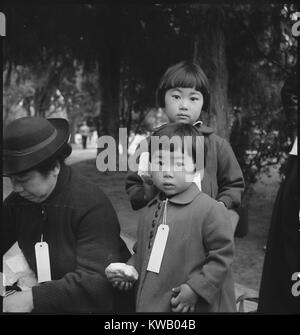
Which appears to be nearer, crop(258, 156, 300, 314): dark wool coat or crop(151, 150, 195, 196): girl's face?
crop(151, 150, 195, 196): girl's face

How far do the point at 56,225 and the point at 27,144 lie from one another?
0.33 m

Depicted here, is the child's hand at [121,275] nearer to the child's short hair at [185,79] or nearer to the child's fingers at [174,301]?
the child's fingers at [174,301]

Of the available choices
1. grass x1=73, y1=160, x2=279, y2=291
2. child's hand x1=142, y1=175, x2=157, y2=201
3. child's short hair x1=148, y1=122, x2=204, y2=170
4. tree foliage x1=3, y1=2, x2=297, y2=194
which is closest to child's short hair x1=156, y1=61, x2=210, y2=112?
child's short hair x1=148, y1=122, x2=204, y2=170

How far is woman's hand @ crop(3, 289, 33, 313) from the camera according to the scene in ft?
5.54

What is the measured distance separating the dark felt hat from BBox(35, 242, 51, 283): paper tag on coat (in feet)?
1.01

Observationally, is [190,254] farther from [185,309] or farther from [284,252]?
[284,252]

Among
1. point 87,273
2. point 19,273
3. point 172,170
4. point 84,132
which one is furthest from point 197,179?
point 84,132

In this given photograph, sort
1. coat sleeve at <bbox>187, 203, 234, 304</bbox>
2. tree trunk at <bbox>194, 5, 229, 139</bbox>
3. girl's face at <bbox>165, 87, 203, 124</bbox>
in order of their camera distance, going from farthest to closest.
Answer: tree trunk at <bbox>194, 5, 229, 139</bbox>, girl's face at <bbox>165, 87, 203, 124</bbox>, coat sleeve at <bbox>187, 203, 234, 304</bbox>

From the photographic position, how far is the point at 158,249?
5.42ft

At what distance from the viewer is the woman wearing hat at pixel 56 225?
1634 mm

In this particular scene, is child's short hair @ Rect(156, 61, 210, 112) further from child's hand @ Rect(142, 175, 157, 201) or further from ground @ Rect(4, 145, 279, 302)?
ground @ Rect(4, 145, 279, 302)

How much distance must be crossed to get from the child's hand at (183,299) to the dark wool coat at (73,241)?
259mm

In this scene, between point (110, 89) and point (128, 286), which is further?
point (110, 89)

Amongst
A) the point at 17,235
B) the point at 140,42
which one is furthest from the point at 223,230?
the point at 140,42
